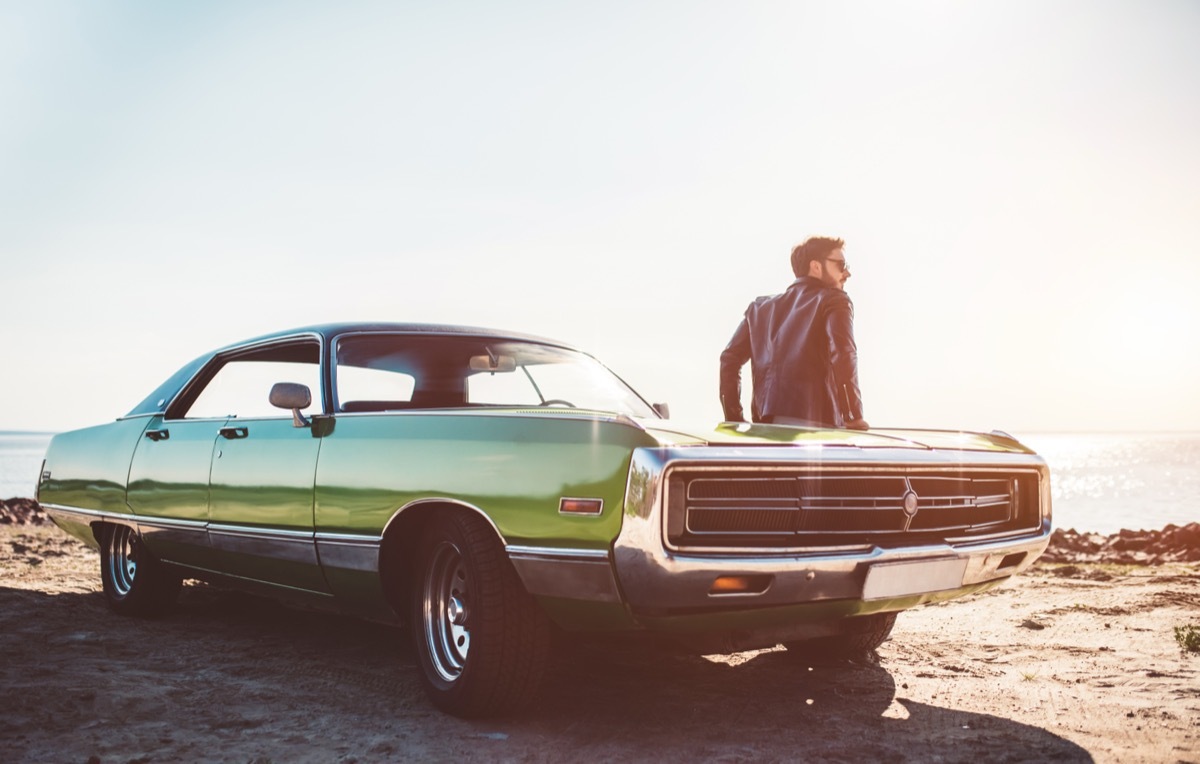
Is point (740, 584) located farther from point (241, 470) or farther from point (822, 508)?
point (241, 470)

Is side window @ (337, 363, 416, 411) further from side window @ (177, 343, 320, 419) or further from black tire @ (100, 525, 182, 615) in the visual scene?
black tire @ (100, 525, 182, 615)

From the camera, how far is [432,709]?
3.65 meters

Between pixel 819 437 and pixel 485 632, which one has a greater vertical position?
pixel 819 437

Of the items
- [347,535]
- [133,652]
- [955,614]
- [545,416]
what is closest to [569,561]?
[545,416]

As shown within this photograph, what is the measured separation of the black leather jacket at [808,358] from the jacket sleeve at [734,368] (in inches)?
7.7

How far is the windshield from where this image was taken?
4.73 m

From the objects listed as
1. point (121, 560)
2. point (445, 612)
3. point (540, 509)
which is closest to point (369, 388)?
point (445, 612)

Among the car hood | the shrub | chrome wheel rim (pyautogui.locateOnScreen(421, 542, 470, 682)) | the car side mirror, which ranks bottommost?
the shrub

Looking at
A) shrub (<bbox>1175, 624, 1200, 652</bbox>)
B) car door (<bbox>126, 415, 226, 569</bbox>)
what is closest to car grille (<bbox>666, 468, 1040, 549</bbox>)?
shrub (<bbox>1175, 624, 1200, 652</bbox>)

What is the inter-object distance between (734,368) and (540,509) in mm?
2283

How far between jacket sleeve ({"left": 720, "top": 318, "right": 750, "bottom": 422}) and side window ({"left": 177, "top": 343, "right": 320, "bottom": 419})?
204cm

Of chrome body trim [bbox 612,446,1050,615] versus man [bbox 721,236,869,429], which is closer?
chrome body trim [bbox 612,446,1050,615]

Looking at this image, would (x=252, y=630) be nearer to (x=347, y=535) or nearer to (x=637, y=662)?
(x=347, y=535)

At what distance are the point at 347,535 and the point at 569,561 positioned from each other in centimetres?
120
